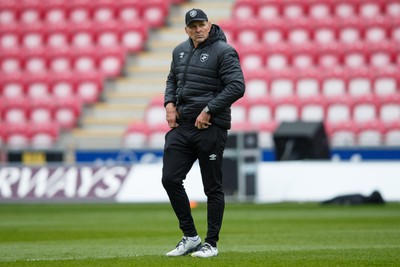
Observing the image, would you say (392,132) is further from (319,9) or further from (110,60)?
(110,60)

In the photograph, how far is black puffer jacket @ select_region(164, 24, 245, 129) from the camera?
27.0 feet

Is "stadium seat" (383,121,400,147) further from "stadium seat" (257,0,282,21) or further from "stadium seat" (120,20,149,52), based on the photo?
"stadium seat" (120,20,149,52)

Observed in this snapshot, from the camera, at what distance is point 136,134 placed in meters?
23.9

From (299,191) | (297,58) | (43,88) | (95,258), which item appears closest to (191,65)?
(95,258)

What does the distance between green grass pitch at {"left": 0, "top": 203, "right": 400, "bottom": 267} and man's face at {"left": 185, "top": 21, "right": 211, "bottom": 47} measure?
6.04ft

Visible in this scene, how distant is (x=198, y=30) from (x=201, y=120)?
2.49 ft

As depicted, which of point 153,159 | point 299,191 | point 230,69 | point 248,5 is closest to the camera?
point 230,69

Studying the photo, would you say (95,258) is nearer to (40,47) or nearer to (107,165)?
(107,165)

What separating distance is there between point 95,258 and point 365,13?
18.8m

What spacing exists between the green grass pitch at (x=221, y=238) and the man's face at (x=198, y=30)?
184 centimetres

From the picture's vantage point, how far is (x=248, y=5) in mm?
27016

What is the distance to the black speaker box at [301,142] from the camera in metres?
19.3

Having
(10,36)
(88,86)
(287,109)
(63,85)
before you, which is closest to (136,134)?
(88,86)

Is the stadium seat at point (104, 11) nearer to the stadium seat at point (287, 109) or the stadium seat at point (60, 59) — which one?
the stadium seat at point (60, 59)
